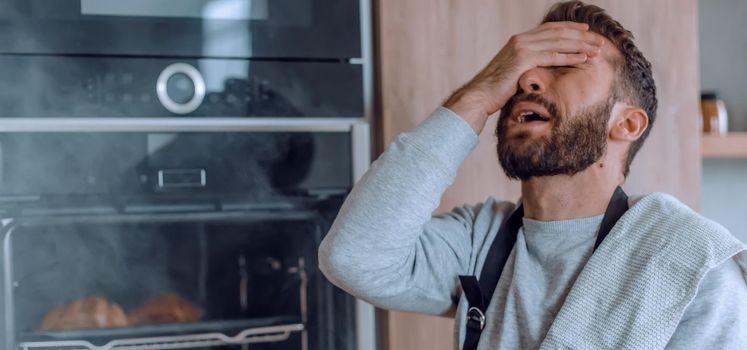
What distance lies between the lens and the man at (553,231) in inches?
43.4

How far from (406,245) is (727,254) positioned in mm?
399

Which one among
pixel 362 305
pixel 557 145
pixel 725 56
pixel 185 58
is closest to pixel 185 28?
pixel 185 58

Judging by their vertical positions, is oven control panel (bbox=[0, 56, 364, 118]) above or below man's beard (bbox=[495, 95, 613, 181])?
above

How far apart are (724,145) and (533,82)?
104 cm

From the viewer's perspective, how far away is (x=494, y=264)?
4.22ft

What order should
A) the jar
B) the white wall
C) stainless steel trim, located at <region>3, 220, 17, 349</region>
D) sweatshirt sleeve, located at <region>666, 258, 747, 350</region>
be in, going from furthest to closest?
the white wall → the jar → stainless steel trim, located at <region>3, 220, 17, 349</region> → sweatshirt sleeve, located at <region>666, 258, 747, 350</region>

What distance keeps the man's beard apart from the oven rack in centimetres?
54

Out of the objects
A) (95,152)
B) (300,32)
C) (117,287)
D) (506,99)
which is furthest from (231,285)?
(506,99)

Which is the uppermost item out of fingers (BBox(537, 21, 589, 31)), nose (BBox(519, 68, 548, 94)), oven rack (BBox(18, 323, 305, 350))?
fingers (BBox(537, 21, 589, 31))

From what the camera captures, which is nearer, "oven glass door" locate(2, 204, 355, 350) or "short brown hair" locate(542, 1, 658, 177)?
"short brown hair" locate(542, 1, 658, 177)

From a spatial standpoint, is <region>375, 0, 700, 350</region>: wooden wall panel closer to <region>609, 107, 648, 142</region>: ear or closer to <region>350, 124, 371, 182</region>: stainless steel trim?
<region>350, 124, 371, 182</region>: stainless steel trim

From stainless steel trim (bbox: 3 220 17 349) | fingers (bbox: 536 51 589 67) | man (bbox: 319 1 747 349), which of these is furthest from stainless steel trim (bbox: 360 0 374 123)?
stainless steel trim (bbox: 3 220 17 349)

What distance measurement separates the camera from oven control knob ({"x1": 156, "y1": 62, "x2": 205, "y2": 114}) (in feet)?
4.88

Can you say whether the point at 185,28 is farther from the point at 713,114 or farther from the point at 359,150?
the point at 713,114
